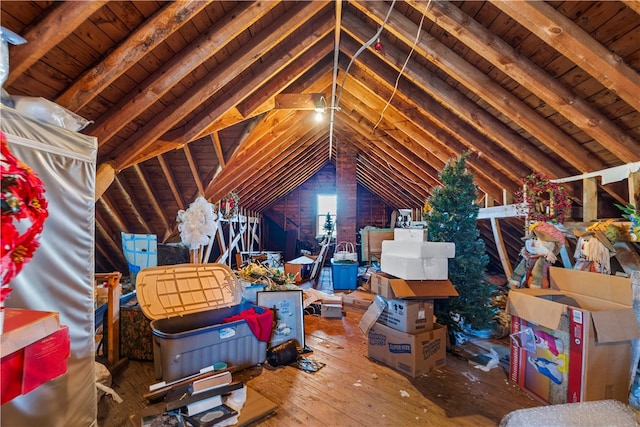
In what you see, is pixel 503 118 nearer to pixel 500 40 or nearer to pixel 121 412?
pixel 500 40

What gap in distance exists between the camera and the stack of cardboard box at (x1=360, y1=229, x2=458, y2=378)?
8.23 feet

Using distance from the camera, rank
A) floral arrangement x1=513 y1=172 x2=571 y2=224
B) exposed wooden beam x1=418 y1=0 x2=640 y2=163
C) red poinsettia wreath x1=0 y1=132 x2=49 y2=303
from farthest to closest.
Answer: floral arrangement x1=513 y1=172 x2=571 y2=224, exposed wooden beam x1=418 y1=0 x2=640 y2=163, red poinsettia wreath x1=0 y1=132 x2=49 y2=303

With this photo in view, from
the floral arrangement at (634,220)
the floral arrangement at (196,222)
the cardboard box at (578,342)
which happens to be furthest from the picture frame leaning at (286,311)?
the floral arrangement at (634,220)

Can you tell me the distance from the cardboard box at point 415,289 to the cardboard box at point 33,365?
2.20 meters

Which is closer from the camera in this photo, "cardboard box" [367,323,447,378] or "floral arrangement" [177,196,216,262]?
"cardboard box" [367,323,447,378]

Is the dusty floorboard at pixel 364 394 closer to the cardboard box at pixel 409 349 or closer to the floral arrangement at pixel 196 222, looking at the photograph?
the cardboard box at pixel 409 349

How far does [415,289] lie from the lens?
103 inches

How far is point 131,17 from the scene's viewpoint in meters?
1.92

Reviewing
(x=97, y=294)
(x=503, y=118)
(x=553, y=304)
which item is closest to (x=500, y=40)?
(x=503, y=118)

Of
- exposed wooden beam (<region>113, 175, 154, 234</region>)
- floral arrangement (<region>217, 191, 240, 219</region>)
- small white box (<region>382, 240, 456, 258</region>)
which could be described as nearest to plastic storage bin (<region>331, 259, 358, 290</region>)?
floral arrangement (<region>217, 191, 240, 219</region>)

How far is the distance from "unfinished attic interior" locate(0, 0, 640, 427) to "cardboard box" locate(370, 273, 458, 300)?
0.02m

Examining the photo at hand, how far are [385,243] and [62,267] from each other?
8.46 ft

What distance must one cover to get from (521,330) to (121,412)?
2.94 metres

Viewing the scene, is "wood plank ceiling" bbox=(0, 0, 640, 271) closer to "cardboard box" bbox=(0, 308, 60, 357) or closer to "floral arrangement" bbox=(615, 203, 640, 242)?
"floral arrangement" bbox=(615, 203, 640, 242)
